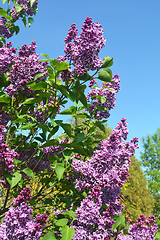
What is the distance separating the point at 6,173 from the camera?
2.45m

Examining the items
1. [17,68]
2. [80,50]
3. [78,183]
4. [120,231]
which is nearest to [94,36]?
[80,50]

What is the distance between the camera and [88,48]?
250 cm

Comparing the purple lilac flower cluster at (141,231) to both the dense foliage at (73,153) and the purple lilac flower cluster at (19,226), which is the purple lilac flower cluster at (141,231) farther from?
the purple lilac flower cluster at (19,226)

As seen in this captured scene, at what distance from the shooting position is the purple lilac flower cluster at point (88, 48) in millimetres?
2531

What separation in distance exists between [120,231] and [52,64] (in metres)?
2.01

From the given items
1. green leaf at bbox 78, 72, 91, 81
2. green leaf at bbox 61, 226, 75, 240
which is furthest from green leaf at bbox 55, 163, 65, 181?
green leaf at bbox 78, 72, 91, 81

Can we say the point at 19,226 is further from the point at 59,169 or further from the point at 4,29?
the point at 4,29

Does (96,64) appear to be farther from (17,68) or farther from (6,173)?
(6,173)

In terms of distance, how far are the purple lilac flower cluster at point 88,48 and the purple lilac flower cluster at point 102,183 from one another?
86cm

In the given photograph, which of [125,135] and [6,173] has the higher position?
[125,135]

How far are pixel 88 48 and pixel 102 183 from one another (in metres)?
1.44

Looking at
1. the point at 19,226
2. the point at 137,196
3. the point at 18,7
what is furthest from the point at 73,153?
the point at 137,196

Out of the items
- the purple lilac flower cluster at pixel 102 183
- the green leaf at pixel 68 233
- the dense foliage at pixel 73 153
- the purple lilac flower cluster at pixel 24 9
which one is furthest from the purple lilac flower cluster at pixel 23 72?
the purple lilac flower cluster at pixel 24 9

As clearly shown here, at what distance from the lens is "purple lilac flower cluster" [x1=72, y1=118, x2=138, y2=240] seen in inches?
88.2
